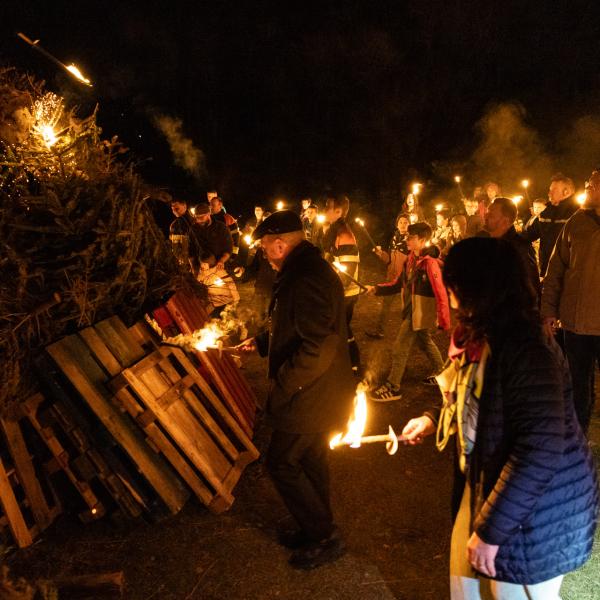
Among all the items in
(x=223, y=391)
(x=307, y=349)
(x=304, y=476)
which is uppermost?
(x=307, y=349)

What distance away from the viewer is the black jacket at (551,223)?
22.7ft

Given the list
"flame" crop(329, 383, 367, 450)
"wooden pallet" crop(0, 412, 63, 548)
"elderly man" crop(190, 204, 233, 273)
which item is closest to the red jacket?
"flame" crop(329, 383, 367, 450)

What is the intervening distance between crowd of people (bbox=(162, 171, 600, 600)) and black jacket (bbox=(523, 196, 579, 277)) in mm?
2337

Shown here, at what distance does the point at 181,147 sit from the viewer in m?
27.8

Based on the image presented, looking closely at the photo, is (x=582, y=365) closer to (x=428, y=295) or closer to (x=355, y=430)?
(x=428, y=295)

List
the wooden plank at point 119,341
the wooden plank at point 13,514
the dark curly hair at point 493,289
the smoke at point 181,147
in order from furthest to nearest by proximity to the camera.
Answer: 1. the smoke at point 181,147
2. the wooden plank at point 119,341
3. the wooden plank at point 13,514
4. the dark curly hair at point 493,289

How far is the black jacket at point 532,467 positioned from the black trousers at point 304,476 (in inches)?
56.1

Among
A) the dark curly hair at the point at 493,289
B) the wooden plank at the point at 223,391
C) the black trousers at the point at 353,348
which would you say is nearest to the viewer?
the dark curly hair at the point at 493,289

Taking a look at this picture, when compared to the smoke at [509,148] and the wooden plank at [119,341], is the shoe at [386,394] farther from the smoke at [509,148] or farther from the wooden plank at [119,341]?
the smoke at [509,148]

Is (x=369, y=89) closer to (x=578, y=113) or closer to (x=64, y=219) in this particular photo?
(x=578, y=113)

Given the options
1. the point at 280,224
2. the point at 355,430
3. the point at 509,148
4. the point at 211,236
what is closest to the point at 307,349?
the point at 355,430

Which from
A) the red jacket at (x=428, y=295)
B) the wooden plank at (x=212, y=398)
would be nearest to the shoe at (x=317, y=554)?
the wooden plank at (x=212, y=398)

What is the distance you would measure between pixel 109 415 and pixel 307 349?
5.64ft

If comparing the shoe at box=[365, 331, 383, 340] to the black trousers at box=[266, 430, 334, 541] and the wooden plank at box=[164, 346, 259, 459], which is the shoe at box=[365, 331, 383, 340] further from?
the black trousers at box=[266, 430, 334, 541]
